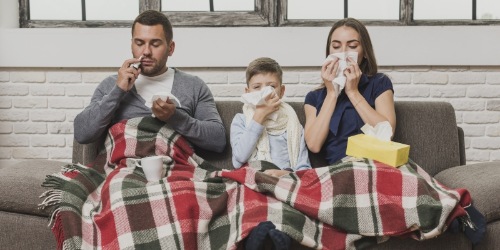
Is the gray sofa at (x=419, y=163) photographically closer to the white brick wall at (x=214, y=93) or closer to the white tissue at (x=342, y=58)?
the white tissue at (x=342, y=58)

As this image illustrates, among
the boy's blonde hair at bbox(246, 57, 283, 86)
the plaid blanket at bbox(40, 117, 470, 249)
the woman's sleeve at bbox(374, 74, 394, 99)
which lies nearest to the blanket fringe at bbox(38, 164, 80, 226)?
the plaid blanket at bbox(40, 117, 470, 249)

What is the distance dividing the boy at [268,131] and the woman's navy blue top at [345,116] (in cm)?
11

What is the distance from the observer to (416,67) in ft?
10.5

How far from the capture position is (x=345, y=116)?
238 centimetres

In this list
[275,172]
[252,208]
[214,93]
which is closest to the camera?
[252,208]

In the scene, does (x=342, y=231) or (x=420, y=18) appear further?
(x=420, y=18)

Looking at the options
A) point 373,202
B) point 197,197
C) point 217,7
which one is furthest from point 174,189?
point 217,7

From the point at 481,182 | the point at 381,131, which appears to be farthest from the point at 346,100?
the point at 481,182

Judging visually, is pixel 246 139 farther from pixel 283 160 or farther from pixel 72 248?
pixel 72 248

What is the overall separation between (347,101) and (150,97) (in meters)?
0.78

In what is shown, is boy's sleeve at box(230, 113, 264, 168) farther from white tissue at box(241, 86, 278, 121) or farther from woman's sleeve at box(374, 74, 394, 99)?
woman's sleeve at box(374, 74, 394, 99)

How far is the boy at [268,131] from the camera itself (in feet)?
7.39

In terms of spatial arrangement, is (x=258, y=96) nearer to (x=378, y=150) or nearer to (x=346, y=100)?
(x=346, y=100)

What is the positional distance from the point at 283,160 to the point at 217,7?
4.49 ft
